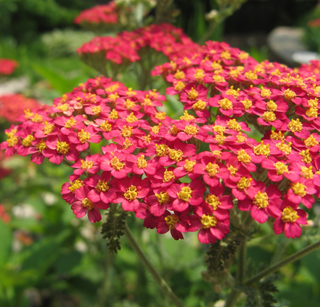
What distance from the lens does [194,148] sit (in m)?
1.09

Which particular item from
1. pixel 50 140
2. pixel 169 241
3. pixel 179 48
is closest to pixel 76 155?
pixel 50 140

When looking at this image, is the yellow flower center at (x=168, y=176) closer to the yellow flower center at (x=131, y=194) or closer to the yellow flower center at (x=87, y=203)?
the yellow flower center at (x=131, y=194)

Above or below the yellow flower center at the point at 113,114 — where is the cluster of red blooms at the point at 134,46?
above

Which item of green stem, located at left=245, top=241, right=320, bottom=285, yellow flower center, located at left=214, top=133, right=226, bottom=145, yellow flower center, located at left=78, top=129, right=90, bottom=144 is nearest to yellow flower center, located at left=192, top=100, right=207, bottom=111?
yellow flower center, located at left=214, top=133, right=226, bottom=145

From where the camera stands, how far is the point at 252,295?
4.00ft

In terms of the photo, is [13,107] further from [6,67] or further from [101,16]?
[6,67]

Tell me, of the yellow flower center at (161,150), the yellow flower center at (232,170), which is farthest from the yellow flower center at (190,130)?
the yellow flower center at (232,170)

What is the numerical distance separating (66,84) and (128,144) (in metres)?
2.21

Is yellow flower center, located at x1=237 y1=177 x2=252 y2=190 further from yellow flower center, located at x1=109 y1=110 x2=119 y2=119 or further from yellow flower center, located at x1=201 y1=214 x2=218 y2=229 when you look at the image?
yellow flower center, located at x1=109 y1=110 x2=119 y2=119

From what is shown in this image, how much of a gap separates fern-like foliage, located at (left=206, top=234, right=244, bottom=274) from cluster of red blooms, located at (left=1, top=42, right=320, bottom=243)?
0.13m

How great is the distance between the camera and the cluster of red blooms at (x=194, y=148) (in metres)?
0.97

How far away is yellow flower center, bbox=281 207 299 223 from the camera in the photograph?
94 cm

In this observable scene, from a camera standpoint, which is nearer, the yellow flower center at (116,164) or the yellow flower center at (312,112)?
the yellow flower center at (116,164)

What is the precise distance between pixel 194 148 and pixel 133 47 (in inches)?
43.5
